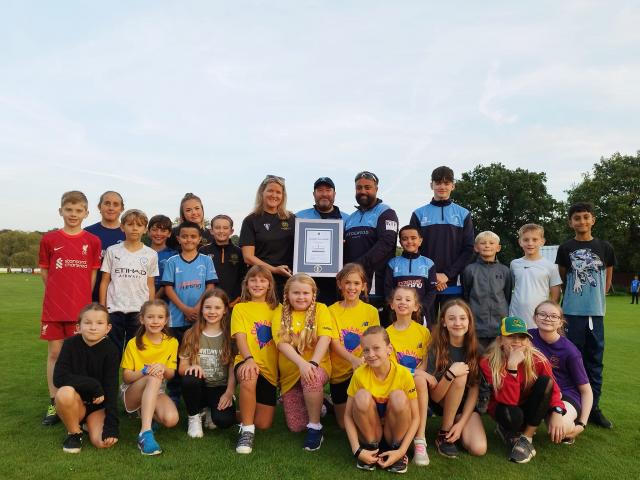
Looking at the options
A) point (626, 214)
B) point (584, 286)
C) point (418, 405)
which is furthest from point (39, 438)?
point (626, 214)

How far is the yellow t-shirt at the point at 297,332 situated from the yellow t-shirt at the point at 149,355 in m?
1.05

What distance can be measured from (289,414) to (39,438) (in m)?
2.28

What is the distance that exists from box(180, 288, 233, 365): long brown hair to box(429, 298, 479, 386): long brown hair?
2087mm

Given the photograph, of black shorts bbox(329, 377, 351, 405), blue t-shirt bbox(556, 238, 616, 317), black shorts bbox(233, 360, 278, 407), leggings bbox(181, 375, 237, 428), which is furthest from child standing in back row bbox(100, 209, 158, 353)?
blue t-shirt bbox(556, 238, 616, 317)

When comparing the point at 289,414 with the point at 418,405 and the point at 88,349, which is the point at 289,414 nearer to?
the point at 418,405

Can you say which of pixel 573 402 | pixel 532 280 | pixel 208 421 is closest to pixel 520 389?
pixel 573 402

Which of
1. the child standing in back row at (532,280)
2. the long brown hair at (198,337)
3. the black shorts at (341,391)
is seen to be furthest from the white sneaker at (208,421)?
the child standing in back row at (532,280)

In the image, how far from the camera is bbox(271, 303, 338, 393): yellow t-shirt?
4621 mm

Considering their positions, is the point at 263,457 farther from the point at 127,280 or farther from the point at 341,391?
the point at 127,280

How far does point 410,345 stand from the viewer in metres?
4.61

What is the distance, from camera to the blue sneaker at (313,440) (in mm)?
4117

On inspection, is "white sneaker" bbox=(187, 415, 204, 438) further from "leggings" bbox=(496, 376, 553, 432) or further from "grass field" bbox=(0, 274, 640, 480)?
"leggings" bbox=(496, 376, 553, 432)

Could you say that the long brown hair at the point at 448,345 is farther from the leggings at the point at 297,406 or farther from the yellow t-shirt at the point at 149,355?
the yellow t-shirt at the point at 149,355

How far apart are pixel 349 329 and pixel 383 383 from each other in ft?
2.94
